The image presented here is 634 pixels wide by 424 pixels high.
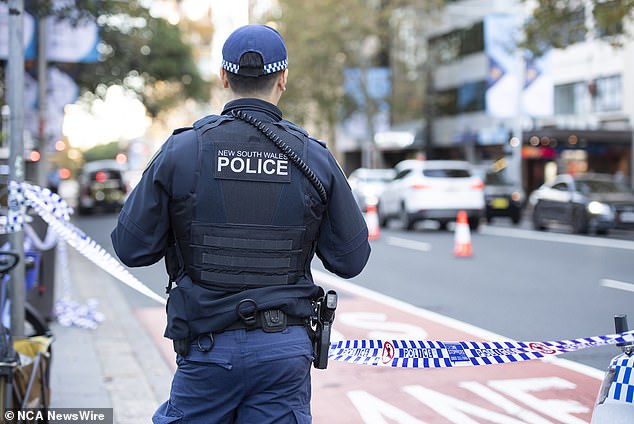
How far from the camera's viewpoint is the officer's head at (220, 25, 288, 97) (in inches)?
115

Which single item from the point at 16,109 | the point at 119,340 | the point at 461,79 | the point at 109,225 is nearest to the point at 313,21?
the point at 461,79

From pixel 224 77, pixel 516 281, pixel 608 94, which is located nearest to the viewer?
pixel 224 77

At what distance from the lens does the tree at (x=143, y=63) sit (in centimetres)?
2433

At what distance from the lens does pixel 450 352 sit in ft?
12.0

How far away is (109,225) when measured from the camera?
27.0 meters

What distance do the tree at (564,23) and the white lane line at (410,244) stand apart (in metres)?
5.57

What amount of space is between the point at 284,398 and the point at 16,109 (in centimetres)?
310

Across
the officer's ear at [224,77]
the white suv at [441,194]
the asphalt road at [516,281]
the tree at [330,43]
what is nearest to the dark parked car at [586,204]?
the asphalt road at [516,281]

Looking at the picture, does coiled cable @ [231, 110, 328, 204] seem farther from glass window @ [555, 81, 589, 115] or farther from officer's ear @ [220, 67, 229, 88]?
glass window @ [555, 81, 589, 115]

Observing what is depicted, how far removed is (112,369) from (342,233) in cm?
480

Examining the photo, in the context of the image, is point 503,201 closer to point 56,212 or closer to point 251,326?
point 56,212

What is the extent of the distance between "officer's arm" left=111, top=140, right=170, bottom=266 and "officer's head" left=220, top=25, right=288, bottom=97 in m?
0.32

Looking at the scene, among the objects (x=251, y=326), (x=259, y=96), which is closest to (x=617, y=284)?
(x=259, y=96)

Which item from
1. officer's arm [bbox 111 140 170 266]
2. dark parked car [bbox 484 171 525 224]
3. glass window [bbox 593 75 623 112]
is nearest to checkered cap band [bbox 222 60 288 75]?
officer's arm [bbox 111 140 170 266]
